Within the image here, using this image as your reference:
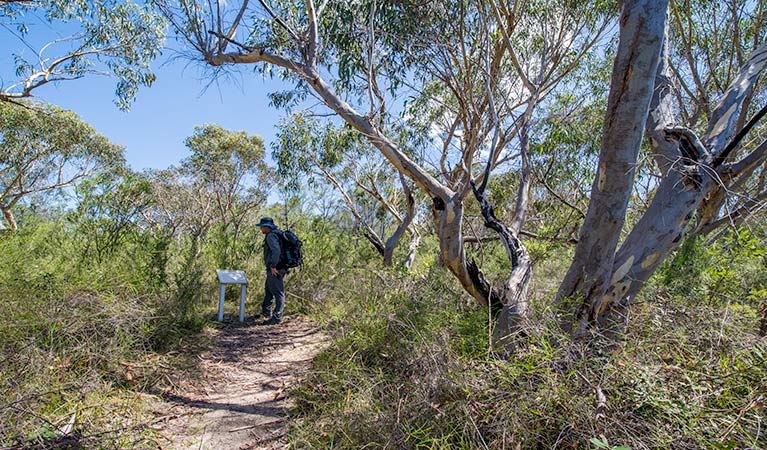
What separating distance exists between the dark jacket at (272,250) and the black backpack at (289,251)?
10 centimetres

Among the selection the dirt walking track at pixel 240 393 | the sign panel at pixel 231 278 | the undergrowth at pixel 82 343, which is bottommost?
the dirt walking track at pixel 240 393

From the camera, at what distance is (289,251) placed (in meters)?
6.57

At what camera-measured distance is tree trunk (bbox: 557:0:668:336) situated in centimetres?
269

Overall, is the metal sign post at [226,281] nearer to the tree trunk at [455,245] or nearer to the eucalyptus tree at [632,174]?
the tree trunk at [455,245]

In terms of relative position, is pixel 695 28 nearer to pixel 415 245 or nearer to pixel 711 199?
pixel 711 199

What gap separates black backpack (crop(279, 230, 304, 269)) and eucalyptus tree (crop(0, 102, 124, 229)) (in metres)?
8.92

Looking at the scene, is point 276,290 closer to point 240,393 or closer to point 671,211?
point 240,393

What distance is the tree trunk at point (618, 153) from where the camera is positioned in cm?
269

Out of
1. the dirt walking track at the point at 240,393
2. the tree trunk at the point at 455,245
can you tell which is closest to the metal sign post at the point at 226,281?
the dirt walking track at the point at 240,393

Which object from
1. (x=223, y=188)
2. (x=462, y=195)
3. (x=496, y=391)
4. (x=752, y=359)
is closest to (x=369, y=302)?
(x=462, y=195)

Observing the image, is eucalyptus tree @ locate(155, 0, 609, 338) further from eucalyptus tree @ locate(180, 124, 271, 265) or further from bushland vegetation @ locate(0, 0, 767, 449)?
eucalyptus tree @ locate(180, 124, 271, 265)

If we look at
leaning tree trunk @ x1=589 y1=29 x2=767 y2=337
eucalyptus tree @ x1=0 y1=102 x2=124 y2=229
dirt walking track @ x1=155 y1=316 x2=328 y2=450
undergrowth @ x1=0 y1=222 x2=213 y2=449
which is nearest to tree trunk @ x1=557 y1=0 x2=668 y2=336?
leaning tree trunk @ x1=589 y1=29 x2=767 y2=337

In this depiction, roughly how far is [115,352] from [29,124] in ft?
39.5

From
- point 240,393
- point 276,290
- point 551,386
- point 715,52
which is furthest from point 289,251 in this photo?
point 715,52
